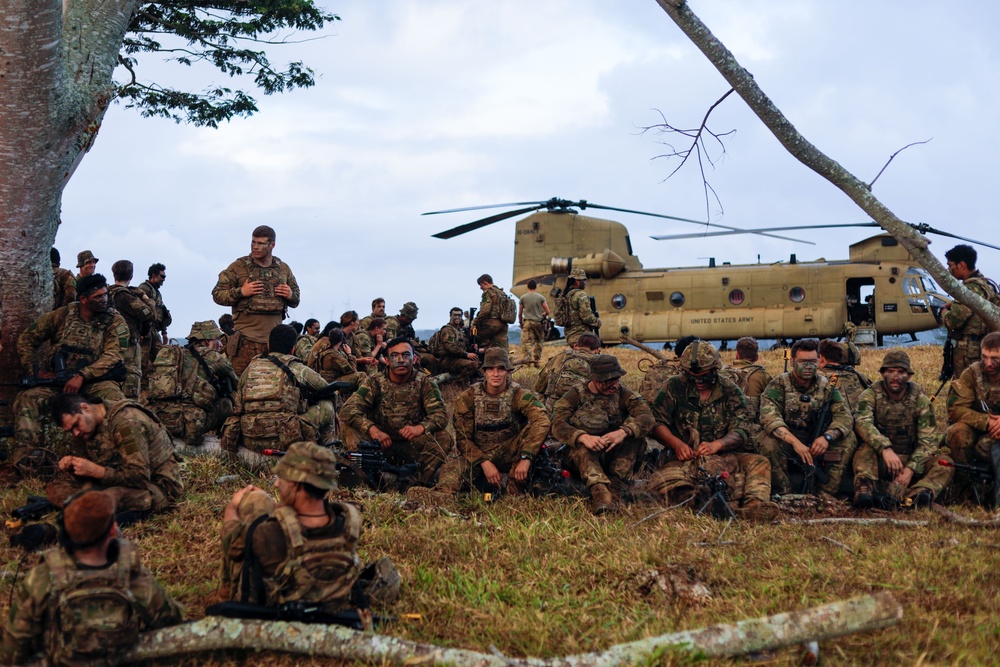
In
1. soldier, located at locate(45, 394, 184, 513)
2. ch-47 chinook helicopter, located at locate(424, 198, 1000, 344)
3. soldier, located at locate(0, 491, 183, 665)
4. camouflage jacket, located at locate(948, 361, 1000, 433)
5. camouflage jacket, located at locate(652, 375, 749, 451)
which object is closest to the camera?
soldier, located at locate(0, 491, 183, 665)

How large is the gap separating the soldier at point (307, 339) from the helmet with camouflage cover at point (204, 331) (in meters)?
2.29

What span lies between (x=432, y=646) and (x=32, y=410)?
5.68 m

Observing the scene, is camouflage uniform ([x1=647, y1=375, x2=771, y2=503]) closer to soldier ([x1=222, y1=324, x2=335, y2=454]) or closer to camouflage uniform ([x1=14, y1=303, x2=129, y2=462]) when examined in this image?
soldier ([x1=222, y1=324, x2=335, y2=454])

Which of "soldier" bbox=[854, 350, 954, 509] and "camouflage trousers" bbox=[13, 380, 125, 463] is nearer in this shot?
"soldier" bbox=[854, 350, 954, 509]

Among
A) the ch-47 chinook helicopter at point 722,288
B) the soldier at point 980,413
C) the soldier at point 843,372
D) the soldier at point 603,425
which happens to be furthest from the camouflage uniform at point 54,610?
the ch-47 chinook helicopter at point 722,288

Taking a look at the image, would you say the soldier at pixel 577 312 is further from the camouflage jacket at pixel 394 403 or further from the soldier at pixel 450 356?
the camouflage jacket at pixel 394 403

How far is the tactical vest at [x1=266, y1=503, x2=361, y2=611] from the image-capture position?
5.23 meters

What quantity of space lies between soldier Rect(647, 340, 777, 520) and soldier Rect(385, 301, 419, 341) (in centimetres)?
822

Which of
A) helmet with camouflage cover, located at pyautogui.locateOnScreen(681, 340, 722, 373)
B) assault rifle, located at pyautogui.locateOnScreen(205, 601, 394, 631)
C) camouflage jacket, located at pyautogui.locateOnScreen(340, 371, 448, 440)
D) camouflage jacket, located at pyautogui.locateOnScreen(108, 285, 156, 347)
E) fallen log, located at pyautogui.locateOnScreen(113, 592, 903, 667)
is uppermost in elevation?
camouflage jacket, located at pyautogui.locateOnScreen(108, 285, 156, 347)

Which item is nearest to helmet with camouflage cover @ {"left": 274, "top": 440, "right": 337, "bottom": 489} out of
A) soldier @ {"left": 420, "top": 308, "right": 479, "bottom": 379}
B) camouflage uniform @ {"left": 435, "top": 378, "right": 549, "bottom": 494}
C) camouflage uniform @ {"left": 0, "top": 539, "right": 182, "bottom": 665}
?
camouflage uniform @ {"left": 0, "top": 539, "right": 182, "bottom": 665}

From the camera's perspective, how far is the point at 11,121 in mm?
9102

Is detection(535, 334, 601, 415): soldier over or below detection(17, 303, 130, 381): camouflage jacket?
below

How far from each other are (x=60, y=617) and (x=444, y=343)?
36.2ft

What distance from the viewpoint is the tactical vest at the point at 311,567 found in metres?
5.23
